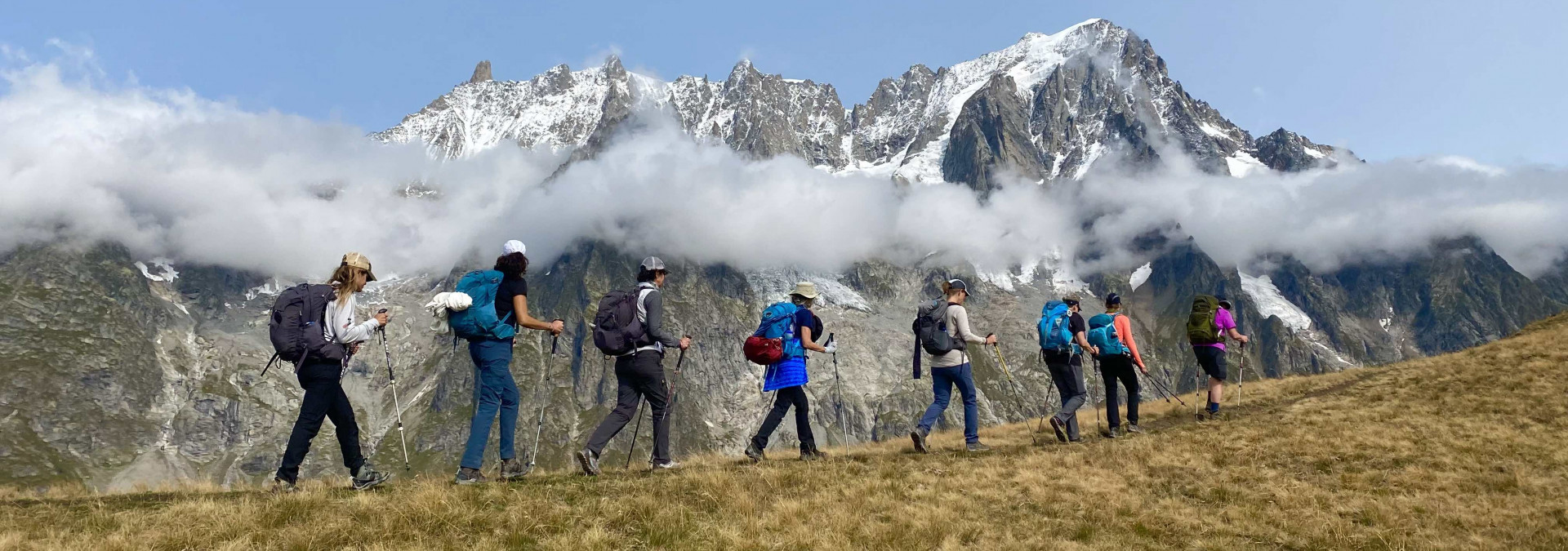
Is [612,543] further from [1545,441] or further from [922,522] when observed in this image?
[1545,441]

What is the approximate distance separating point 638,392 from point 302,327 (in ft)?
15.1

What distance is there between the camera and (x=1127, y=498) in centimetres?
1004

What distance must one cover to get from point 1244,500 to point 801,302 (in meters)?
7.37

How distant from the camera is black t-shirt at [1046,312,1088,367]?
53.0 feet

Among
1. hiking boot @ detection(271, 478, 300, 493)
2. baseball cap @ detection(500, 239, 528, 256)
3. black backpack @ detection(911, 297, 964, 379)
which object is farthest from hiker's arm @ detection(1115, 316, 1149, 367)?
hiking boot @ detection(271, 478, 300, 493)

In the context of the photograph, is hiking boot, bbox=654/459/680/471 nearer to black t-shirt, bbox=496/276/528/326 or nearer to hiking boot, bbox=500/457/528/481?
hiking boot, bbox=500/457/528/481

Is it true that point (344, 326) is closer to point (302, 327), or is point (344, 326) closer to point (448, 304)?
point (302, 327)

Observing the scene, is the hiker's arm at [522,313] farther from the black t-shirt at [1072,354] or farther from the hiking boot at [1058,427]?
the black t-shirt at [1072,354]

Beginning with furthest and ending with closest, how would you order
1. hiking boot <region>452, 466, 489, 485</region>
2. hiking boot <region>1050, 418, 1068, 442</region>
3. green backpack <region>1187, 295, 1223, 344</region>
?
green backpack <region>1187, 295, 1223, 344</region> < hiking boot <region>1050, 418, 1068, 442</region> < hiking boot <region>452, 466, 489, 485</region>

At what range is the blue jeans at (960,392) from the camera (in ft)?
47.0

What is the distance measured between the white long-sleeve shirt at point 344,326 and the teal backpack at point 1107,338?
14.0 m

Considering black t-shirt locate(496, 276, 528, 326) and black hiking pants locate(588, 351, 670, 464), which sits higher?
black t-shirt locate(496, 276, 528, 326)

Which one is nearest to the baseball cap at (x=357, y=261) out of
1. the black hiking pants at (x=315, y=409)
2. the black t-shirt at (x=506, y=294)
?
the black hiking pants at (x=315, y=409)

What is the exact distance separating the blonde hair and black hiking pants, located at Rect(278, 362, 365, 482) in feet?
2.90
